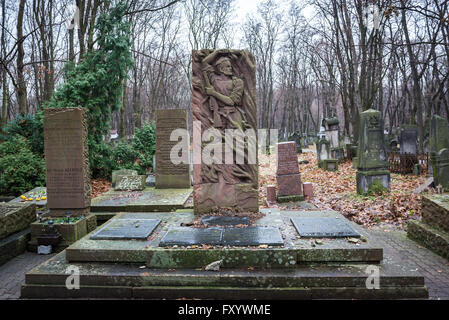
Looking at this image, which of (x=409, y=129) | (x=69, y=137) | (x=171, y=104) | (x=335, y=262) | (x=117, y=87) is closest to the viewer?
(x=335, y=262)

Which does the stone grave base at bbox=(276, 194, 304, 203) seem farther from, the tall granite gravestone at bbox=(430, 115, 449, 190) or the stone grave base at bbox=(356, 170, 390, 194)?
the tall granite gravestone at bbox=(430, 115, 449, 190)

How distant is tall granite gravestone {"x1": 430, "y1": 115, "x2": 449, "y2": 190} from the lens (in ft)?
26.9

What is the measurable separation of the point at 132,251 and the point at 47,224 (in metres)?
2.71

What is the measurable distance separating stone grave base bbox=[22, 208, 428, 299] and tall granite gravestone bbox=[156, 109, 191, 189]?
4.98m

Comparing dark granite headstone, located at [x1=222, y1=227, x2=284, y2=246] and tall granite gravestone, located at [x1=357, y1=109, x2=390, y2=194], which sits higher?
tall granite gravestone, located at [x1=357, y1=109, x2=390, y2=194]

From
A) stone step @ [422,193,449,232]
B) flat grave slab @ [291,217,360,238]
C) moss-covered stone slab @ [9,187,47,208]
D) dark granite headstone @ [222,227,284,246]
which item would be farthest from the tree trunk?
stone step @ [422,193,449,232]

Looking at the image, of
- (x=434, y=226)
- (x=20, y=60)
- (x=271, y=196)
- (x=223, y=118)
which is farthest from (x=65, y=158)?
(x=20, y=60)

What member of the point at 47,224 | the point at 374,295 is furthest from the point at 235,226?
the point at 47,224

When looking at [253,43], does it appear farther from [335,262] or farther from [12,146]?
[335,262]

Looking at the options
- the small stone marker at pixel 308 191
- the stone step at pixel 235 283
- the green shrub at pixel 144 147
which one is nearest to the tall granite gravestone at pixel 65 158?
the stone step at pixel 235 283

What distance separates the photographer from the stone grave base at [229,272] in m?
3.63

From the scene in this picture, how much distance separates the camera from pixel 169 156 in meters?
9.48

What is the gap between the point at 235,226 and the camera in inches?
193

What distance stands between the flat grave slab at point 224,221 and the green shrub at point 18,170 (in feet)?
24.0
